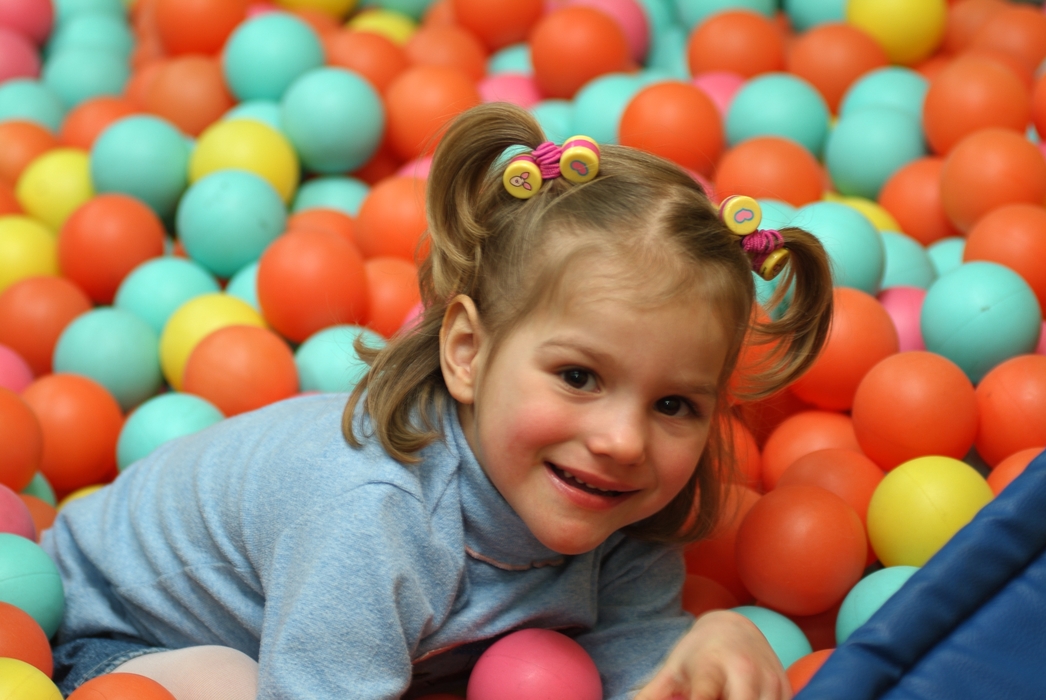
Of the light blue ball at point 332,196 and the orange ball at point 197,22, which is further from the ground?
the orange ball at point 197,22

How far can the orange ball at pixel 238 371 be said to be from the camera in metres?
1.75

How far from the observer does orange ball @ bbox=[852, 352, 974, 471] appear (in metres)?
1.49

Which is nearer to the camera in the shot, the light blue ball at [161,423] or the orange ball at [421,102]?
the light blue ball at [161,423]

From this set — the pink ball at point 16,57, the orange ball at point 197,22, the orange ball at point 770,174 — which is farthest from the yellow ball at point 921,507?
the pink ball at point 16,57

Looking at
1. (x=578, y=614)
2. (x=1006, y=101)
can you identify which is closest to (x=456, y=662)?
(x=578, y=614)

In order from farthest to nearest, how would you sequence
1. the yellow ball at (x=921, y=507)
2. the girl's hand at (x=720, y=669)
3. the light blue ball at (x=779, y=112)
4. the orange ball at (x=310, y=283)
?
the light blue ball at (x=779, y=112) < the orange ball at (x=310, y=283) < the yellow ball at (x=921, y=507) < the girl's hand at (x=720, y=669)

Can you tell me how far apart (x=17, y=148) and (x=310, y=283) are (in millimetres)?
1036

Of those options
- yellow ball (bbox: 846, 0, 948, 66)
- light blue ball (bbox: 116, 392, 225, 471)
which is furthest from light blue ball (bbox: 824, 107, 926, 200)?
light blue ball (bbox: 116, 392, 225, 471)

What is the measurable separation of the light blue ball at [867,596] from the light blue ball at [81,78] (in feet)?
7.34

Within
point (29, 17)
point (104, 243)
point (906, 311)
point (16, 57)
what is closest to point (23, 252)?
point (104, 243)

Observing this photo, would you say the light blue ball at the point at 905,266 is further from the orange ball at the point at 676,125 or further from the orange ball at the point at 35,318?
the orange ball at the point at 35,318

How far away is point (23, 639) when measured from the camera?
120cm

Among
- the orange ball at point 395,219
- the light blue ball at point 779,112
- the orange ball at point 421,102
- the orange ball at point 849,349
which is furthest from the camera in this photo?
the orange ball at point 421,102

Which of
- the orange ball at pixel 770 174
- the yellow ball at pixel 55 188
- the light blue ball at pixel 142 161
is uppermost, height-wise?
the orange ball at pixel 770 174
